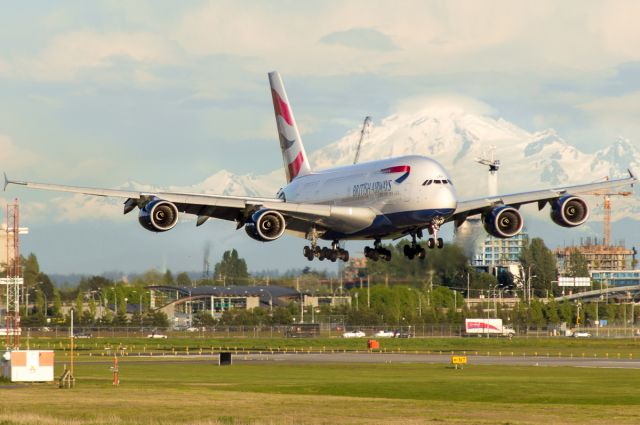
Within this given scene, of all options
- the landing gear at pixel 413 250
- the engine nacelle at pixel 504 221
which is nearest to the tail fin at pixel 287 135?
the landing gear at pixel 413 250

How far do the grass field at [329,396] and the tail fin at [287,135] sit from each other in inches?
798

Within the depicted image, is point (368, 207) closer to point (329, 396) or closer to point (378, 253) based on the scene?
point (378, 253)

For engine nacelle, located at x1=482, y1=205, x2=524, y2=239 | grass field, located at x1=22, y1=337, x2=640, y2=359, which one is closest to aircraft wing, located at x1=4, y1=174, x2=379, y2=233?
engine nacelle, located at x1=482, y1=205, x2=524, y2=239

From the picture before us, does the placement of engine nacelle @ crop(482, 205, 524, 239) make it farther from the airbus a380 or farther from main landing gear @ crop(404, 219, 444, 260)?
main landing gear @ crop(404, 219, 444, 260)

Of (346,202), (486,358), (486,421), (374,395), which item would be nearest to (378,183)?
(346,202)

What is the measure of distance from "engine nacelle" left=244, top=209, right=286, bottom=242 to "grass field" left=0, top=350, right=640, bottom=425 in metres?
12.3

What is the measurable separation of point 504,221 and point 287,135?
33.2 m

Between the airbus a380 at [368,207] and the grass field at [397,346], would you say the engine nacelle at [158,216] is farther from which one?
the grass field at [397,346]

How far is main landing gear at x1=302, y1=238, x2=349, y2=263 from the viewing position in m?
101

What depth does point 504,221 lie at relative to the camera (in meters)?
96.1

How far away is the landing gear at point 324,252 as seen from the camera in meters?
101

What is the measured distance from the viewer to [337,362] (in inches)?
5546

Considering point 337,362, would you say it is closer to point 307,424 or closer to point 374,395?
point 374,395

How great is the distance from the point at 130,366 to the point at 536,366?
44.9 metres
